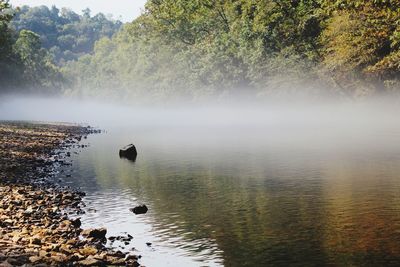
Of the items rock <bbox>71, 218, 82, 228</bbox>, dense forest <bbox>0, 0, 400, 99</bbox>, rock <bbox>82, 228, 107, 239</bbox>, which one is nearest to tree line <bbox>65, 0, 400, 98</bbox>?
dense forest <bbox>0, 0, 400, 99</bbox>

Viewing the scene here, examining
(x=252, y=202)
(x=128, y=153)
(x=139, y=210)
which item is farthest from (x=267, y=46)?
(x=139, y=210)

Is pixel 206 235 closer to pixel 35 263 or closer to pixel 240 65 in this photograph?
pixel 35 263

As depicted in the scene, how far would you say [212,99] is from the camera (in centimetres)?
10294

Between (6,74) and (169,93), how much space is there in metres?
40.6

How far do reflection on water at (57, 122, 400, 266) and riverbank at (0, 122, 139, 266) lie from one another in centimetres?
89

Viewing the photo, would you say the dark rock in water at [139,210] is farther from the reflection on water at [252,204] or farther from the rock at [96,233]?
the rock at [96,233]

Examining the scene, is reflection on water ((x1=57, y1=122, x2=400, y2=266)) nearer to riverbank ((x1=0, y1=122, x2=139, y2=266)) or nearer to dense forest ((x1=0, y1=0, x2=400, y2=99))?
riverbank ((x1=0, y1=122, x2=139, y2=266))

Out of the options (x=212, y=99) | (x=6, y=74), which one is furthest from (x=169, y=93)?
(x=6, y=74)

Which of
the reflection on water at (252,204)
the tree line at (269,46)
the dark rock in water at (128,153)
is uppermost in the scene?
the tree line at (269,46)

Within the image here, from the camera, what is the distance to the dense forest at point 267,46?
61453mm

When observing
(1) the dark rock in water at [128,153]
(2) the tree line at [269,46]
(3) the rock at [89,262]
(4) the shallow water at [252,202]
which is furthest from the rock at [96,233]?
(2) the tree line at [269,46]

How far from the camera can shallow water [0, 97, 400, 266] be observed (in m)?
13.7

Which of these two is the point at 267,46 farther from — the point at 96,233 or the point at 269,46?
the point at 96,233

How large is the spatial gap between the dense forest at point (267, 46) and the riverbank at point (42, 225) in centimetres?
2940
